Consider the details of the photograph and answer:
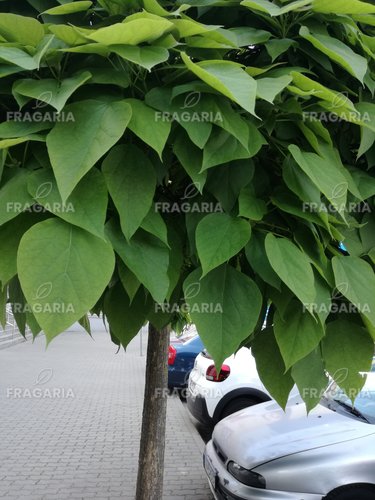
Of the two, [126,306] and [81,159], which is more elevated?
[81,159]

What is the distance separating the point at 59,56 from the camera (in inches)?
37.6

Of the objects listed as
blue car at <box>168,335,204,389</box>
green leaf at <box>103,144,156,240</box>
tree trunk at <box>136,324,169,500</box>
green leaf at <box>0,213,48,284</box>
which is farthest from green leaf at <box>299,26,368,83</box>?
blue car at <box>168,335,204,389</box>

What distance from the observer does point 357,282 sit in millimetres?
1040

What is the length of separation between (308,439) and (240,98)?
4.21m

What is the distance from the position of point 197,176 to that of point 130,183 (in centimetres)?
13

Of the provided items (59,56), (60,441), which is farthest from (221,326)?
(60,441)

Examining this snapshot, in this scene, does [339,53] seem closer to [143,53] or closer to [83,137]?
[143,53]

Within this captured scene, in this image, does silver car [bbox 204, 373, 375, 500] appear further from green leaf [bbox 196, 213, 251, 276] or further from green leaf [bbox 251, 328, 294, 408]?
green leaf [bbox 196, 213, 251, 276]

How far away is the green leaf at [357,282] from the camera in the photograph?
1.01m

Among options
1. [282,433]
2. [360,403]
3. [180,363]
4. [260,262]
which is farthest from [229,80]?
[180,363]

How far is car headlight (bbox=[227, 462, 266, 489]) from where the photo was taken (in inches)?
170

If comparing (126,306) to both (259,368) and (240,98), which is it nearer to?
(259,368)

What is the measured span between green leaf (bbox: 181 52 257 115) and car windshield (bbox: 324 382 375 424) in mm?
4061

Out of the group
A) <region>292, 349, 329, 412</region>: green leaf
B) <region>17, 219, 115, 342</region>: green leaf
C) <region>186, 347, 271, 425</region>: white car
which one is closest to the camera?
<region>17, 219, 115, 342</region>: green leaf
